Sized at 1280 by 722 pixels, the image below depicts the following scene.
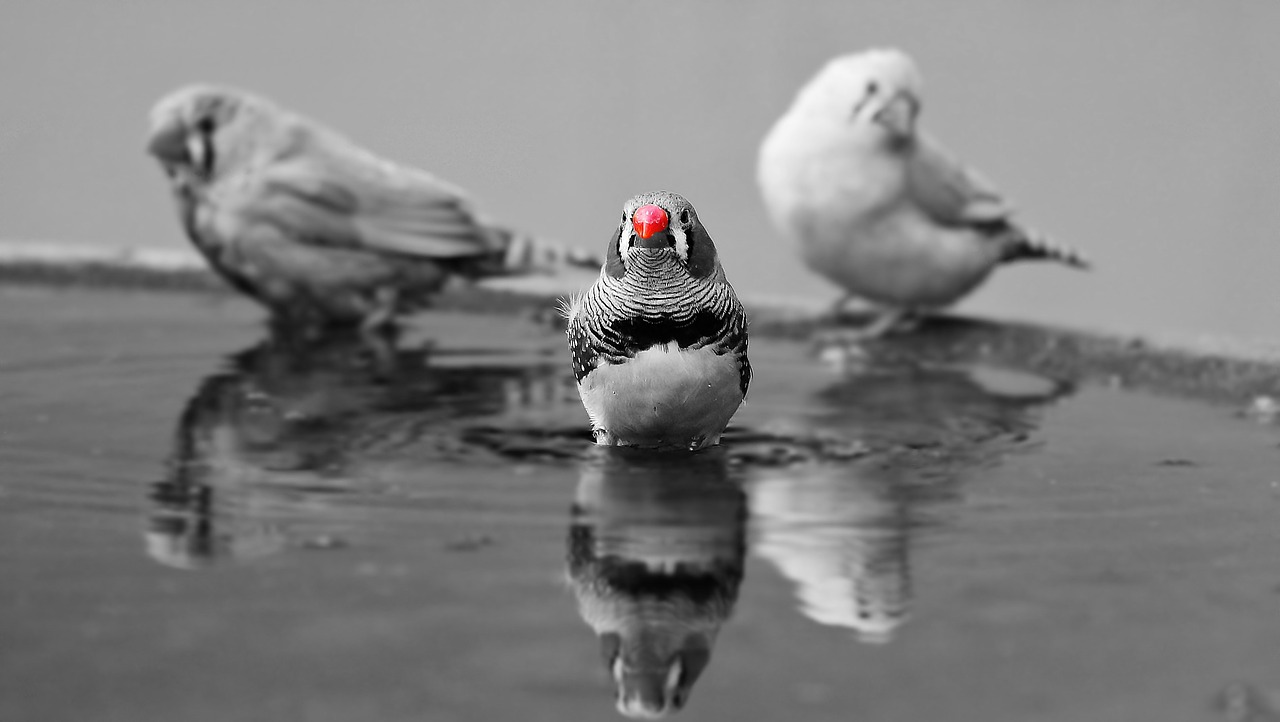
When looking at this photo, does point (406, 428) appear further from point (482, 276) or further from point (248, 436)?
point (482, 276)

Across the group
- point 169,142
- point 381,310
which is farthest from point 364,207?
point 169,142

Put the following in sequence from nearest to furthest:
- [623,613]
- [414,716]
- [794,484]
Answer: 1. [414,716]
2. [623,613]
3. [794,484]

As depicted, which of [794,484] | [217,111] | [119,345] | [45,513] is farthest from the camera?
[217,111]

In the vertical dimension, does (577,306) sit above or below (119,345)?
above

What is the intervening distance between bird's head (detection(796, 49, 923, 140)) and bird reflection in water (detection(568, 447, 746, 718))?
1.51 m

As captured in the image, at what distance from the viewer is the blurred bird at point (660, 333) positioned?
2529 millimetres

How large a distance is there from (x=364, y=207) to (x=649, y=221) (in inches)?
74.0

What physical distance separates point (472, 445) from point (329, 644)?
104cm

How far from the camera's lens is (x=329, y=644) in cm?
182

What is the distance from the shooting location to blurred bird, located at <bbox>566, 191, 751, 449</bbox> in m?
2.53

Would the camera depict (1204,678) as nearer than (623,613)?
Yes

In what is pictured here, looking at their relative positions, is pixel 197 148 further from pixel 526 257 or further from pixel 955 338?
pixel 955 338

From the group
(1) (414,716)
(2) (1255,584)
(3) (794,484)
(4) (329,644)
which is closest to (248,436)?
(3) (794,484)

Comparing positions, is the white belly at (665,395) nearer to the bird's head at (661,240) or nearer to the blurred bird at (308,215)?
the bird's head at (661,240)
